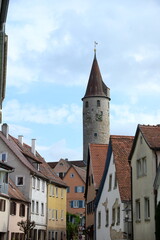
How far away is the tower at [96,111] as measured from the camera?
132625mm

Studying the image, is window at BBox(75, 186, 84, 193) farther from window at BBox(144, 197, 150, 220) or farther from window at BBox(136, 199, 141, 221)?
window at BBox(144, 197, 150, 220)

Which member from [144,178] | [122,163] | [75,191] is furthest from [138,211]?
[75,191]

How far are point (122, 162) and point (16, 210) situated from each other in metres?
16.6

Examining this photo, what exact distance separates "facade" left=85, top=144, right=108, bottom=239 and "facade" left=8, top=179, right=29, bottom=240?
694cm

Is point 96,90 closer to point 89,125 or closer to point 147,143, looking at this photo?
point 89,125

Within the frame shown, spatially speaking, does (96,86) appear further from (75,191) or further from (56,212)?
(56,212)

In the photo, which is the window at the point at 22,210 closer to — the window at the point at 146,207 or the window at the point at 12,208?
the window at the point at 12,208

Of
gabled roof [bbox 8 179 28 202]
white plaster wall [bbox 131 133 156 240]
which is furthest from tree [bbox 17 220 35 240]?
white plaster wall [bbox 131 133 156 240]

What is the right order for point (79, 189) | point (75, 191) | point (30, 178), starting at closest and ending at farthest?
point (30, 178) → point (79, 189) → point (75, 191)

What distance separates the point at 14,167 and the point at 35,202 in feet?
15.4

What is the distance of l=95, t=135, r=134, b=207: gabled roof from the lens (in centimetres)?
3679

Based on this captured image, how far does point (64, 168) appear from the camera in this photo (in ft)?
365

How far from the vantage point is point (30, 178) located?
5497cm

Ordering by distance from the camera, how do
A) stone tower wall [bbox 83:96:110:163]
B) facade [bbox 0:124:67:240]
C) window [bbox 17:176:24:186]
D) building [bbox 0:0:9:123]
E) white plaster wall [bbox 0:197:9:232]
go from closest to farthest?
building [bbox 0:0:9:123] < white plaster wall [bbox 0:197:9:232] < facade [bbox 0:124:67:240] < window [bbox 17:176:24:186] < stone tower wall [bbox 83:96:110:163]
